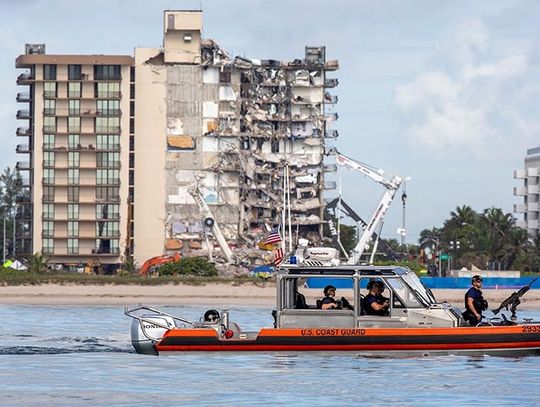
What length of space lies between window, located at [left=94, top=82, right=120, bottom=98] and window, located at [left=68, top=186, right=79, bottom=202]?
364 inches

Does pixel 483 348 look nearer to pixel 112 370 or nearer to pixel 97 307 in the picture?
pixel 112 370

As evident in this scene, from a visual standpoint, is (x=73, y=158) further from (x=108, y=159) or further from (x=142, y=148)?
(x=142, y=148)

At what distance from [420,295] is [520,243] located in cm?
11062

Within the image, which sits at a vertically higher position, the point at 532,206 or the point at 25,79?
the point at 25,79

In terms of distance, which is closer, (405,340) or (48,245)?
(405,340)

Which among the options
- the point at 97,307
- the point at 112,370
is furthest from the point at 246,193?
the point at 112,370

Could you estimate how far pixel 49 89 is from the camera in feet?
447

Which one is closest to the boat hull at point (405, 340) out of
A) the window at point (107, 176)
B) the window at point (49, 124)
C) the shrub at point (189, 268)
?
the shrub at point (189, 268)

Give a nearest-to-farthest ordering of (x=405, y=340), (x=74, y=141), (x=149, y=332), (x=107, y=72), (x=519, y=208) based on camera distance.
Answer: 1. (x=405, y=340)
2. (x=149, y=332)
3. (x=107, y=72)
4. (x=74, y=141)
5. (x=519, y=208)

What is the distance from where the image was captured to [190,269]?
4390 inches

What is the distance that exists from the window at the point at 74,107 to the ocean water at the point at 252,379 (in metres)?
98.0

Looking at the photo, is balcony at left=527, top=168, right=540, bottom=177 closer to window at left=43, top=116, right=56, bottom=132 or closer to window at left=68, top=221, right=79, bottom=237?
window at left=68, top=221, right=79, bottom=237

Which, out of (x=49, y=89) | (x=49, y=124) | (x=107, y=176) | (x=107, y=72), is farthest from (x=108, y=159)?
(x=49, y=89)

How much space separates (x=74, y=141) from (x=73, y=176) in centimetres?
340
